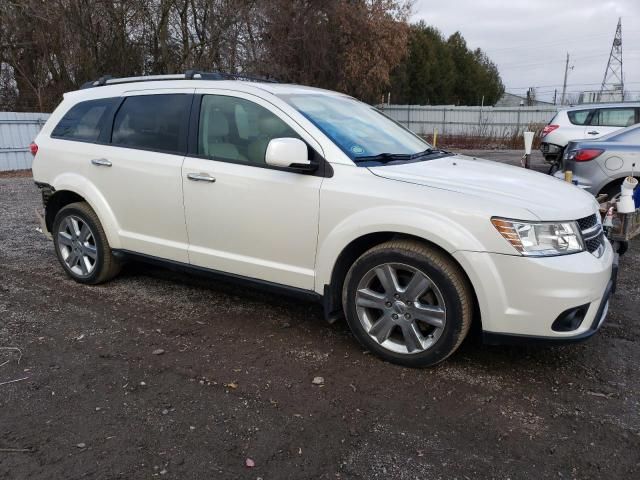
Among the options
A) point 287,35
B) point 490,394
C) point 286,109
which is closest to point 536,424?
point 490,394

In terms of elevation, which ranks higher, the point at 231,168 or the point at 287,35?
the point at 287,35

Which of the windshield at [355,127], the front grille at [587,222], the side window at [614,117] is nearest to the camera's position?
the front grille at [587,222]

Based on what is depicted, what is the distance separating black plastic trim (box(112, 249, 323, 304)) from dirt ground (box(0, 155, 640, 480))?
34 centimetres

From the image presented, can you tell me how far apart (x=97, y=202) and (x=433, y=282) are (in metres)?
3.02

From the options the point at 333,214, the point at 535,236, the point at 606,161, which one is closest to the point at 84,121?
the point at 333,214

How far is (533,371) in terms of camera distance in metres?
3.42

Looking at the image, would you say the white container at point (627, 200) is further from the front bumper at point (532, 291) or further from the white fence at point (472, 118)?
the white fence at point (472, 118)

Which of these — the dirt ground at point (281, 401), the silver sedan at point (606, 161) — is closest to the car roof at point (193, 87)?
the dirt ground at point (281, 401)

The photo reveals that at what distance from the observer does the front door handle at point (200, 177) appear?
12.8 feet

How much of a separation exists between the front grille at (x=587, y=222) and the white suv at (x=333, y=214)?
13 mm

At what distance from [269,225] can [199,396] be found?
122 cm

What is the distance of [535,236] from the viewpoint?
2.99 metres

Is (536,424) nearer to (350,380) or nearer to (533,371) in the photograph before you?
(533,371)

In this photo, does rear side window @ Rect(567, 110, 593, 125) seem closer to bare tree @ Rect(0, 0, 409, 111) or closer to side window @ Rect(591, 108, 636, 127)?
side window @ Rect(591, 108, 636, 127)
